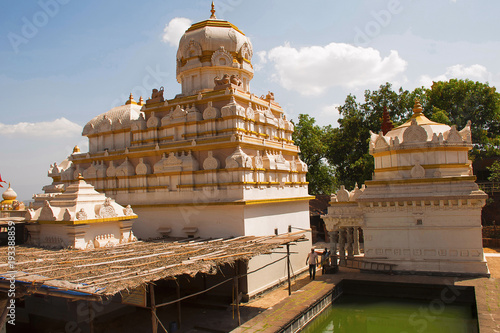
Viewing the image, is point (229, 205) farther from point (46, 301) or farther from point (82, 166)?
point (82, 166)

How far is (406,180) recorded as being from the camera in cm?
1619

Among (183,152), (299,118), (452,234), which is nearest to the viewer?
(452,234)

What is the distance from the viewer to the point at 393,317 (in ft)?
45.8

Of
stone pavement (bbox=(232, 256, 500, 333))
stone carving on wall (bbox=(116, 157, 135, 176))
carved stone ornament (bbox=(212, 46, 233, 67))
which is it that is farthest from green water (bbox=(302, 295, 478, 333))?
carved stone ornament (bbox=(212, 46, 233, 67))

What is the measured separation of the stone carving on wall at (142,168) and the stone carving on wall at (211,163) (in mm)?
3571

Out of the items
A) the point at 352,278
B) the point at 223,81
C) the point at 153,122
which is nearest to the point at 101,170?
the point at 153,122

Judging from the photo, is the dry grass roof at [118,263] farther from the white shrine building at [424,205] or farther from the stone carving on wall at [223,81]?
the stone carving on wall at [223,81]

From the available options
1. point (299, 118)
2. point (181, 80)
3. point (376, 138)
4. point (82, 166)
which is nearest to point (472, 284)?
point (376, 138)

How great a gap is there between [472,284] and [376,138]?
6.94m

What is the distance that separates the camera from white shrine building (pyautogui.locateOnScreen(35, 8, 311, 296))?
17.3 m

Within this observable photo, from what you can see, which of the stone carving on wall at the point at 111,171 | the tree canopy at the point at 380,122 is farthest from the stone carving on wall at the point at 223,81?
the tree canopy at the point at 380,122

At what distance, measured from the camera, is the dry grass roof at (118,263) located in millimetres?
8975

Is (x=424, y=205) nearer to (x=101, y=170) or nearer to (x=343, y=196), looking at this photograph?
(x=343, y=196)

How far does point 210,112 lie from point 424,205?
1010cm
